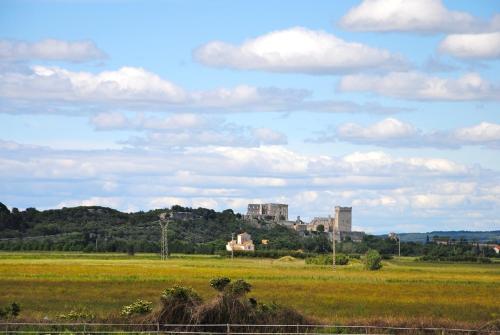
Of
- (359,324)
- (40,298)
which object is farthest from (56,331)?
(40,298)

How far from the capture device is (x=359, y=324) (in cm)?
3591

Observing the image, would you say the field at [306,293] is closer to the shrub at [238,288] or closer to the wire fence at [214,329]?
the wire fence at [214,329]

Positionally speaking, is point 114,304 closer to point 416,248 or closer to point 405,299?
point 405,299

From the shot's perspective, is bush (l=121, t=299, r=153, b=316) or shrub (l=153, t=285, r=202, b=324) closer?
shrub (l=153, t=285, r=202, b=324)

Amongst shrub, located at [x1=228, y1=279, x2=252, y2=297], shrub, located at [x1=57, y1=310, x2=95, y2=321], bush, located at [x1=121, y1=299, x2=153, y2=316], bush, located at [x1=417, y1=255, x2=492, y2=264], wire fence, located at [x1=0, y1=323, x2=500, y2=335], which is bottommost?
wire fence, located at [x1=0, y1=323, x2=500, y2=335]

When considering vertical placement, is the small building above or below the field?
above

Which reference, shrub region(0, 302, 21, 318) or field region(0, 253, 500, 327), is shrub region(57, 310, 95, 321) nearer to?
field region(0, 253, 500, 327)

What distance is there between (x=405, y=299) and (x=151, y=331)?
28210 mm

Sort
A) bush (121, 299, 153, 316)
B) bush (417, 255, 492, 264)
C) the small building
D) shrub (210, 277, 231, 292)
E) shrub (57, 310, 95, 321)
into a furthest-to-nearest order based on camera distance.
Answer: the small building
bush (417, 255, 492, 264)
shrub (210, 277, 231, 292)
bush (121, 299, 153, 316)
shrub (57, 310, 95, 321)

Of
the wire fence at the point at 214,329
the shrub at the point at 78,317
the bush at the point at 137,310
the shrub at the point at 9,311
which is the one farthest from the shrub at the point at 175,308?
the shrub at the point at 9,311

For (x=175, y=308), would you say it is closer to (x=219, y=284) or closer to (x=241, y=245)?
(x=219, y=284)

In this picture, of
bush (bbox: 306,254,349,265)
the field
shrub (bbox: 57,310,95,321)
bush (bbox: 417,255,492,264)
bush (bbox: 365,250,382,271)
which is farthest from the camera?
bush (bbox: 417,255,492,264)

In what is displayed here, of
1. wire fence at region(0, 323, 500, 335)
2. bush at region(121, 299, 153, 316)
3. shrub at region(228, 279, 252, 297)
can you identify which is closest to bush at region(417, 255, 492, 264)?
shrub at region(228, 279, 252, 297)

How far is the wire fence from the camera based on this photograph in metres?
32.2
